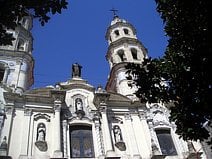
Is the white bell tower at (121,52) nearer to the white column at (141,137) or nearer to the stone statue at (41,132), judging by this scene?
the white column at (141,137)

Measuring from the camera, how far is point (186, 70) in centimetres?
927

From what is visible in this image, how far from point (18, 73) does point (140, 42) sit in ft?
43.6

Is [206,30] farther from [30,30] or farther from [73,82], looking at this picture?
[30,30]

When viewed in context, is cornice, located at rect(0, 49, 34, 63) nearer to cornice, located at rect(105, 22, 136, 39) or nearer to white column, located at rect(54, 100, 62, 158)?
white column, located at rect(54, 100, 62, 158)

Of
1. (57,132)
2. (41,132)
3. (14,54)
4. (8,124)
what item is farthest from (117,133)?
(14,54)

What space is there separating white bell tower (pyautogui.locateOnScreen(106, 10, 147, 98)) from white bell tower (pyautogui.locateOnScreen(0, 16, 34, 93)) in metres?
7.44

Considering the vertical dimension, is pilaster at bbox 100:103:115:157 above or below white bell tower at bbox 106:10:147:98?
below

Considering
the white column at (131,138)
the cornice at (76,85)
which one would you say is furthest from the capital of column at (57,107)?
the white column at (131,138)

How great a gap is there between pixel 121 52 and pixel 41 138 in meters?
14.4

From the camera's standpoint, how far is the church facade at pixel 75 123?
18.3m

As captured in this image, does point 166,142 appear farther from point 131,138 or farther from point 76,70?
point 76,70

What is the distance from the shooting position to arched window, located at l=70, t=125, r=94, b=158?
61.7 ft

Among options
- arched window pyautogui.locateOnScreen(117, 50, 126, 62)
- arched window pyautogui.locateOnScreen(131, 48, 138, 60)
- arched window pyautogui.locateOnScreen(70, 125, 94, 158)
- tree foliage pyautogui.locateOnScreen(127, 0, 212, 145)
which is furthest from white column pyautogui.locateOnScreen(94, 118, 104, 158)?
arched window pyautogui.locateOnScreen(131, 48, 138, 60)

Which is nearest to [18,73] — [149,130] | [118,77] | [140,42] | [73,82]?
[73,82]
